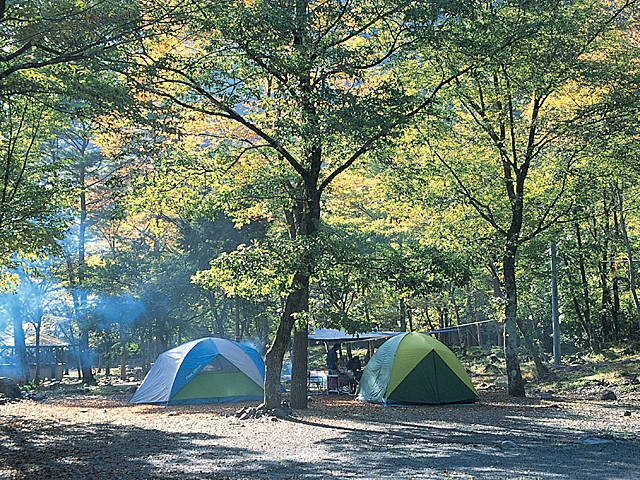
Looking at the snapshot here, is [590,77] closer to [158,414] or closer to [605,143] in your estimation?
[605,143]

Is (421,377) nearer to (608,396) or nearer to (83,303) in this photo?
(608,396)

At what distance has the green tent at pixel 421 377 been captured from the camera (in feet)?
50.2

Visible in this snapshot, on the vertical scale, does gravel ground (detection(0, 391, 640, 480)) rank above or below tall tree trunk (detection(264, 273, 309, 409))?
below

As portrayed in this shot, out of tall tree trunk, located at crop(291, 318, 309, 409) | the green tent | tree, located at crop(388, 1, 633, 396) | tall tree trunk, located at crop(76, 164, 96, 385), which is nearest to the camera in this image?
tree, located at crop(388, 1, 633, 396)

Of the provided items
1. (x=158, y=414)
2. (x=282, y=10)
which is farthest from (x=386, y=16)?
(x=158, y=414)

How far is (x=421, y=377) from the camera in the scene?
15.5 metres

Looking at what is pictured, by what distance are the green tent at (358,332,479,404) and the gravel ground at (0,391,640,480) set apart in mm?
630

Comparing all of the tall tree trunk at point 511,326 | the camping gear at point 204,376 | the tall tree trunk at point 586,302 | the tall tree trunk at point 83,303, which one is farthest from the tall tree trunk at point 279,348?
the tall tree trunk at point 586,302

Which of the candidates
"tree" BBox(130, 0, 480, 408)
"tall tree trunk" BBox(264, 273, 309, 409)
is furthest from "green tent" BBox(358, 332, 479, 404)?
"tall tree trunk" BBox(264, 273, 309, 409)

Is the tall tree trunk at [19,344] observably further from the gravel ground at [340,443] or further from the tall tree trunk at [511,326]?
the tall tree trunk at [511,326]

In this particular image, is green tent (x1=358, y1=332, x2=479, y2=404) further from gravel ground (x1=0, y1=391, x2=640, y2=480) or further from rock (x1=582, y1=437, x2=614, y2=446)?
rock (x1=582, y1=437, x2=614, y2=446)

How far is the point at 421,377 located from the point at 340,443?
663 cm

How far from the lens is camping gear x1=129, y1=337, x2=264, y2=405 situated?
17109mm

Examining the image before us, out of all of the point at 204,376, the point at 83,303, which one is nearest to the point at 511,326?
the point at 204,376
